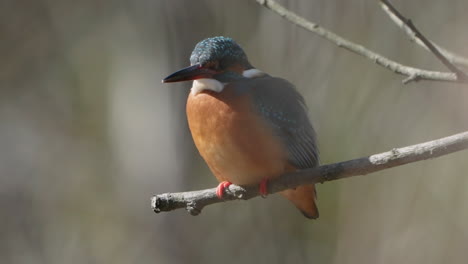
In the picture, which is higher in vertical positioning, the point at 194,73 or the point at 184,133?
the point at 194,73

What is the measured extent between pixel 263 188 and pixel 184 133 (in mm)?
2587

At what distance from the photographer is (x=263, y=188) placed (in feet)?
9.39

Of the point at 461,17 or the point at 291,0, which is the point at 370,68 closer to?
the point at 291,0

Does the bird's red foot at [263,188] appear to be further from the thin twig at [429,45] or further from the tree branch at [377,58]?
the thin twig at [429,45]

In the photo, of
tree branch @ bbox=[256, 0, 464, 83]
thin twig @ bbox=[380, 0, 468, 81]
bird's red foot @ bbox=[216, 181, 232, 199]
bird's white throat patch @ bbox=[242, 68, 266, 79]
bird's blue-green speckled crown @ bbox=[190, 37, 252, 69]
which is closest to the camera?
thin twig @ bbox=[380, 0, 468, 81]

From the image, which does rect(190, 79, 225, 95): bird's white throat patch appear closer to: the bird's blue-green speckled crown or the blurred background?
the bird's blue-green speckled crown

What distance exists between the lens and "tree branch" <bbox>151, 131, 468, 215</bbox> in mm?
2078

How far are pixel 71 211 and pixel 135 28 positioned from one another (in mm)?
2164

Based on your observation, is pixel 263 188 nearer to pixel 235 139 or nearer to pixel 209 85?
pixel 235 139

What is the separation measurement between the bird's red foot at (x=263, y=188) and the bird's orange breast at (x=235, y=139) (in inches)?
1.1

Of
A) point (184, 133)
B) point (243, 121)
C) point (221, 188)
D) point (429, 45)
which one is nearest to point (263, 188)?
point (221, 188)

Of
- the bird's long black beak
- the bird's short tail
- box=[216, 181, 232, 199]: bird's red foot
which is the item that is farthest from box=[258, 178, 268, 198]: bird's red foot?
the bird's long black beak

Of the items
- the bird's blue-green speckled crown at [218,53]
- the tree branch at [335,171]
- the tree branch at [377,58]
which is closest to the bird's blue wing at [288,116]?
the bird's blue-green speckled crown at [218,53]

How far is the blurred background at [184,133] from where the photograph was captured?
3.91 m
